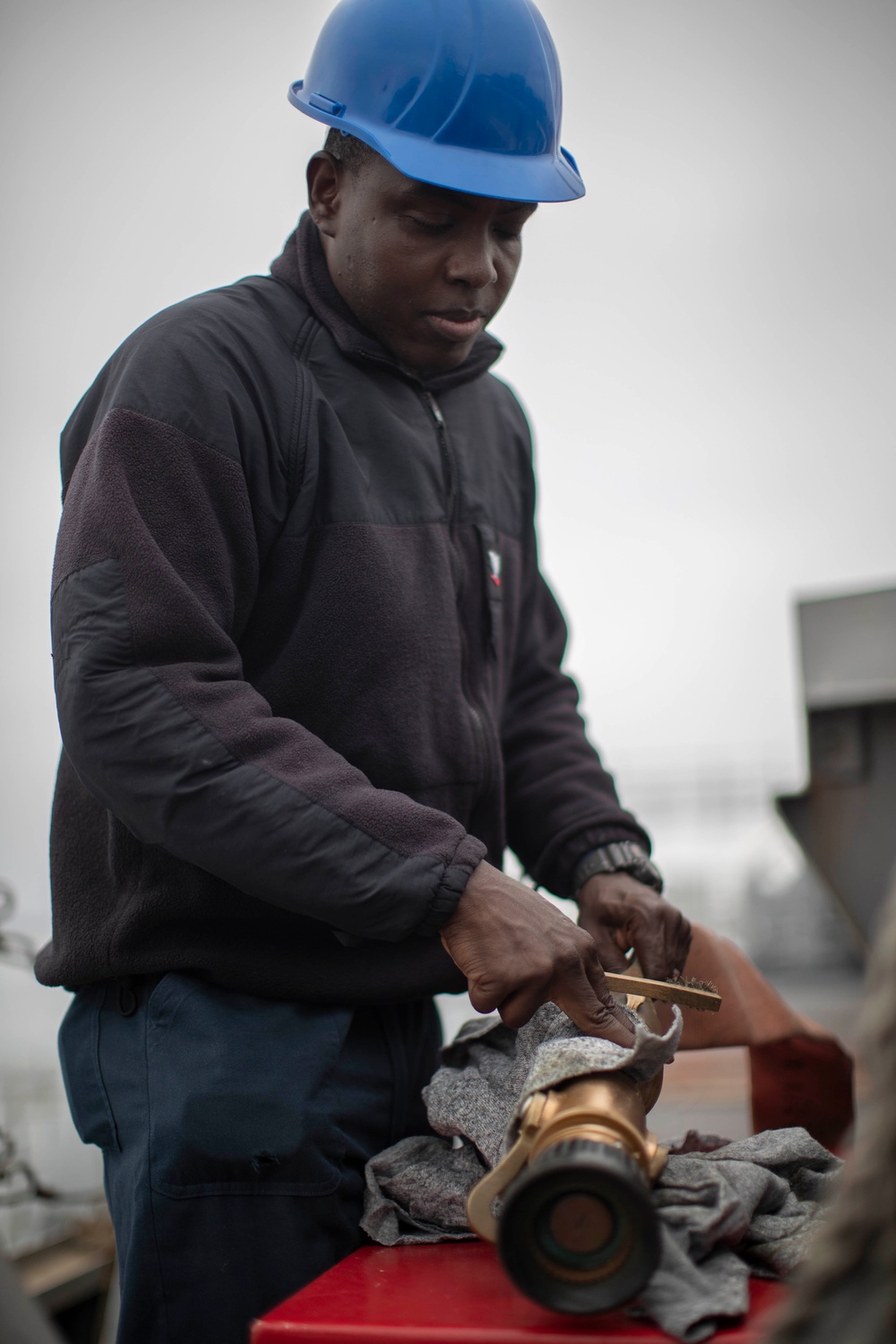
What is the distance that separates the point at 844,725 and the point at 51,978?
5.78 ft

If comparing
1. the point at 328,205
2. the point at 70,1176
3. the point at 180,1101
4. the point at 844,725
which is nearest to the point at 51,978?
the point at 180,1101

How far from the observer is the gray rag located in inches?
32.2

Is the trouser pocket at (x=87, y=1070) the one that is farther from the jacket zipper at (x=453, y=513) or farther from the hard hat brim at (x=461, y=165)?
the hard hat brim at (x=461, y=165)

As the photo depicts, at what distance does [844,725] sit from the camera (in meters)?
2.44

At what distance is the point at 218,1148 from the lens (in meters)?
1.08

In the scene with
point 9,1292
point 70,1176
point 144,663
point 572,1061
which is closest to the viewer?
point 9,1292

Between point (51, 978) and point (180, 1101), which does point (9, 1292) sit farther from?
point (51, 978)

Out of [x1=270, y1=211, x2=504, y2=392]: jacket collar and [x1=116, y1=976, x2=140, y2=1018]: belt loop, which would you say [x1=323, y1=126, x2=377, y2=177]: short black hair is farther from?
[x1=116, y1=976, x2=140, y2=1018]: belt loop

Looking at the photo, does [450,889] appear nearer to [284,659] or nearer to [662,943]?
[284,659]

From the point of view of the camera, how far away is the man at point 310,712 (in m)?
1.00

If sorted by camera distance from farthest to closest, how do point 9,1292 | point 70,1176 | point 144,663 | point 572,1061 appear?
point 70,1176 < point 144,663 < point 572,1061 < point 9,1292

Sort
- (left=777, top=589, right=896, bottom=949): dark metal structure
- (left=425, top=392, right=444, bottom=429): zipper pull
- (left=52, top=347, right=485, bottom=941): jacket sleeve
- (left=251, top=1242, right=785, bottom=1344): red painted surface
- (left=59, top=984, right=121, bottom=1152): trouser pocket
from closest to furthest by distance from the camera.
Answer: (left=251, top=1242, right=785, bottom=1344): red painted surface, (left=52, top=347, right=485, bottom=941): jacket sleeve, (left=59, top=984, right=121, bottom=1152): trouser pocket, (left=425, top=392, right=444, bottom=429): zipper pull, (left=777, top=589, right=896, bottom=949): dark metal structure

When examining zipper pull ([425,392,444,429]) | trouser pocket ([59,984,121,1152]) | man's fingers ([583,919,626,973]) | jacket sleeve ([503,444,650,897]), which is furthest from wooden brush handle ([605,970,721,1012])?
zipper pull ([425,392,444,429])

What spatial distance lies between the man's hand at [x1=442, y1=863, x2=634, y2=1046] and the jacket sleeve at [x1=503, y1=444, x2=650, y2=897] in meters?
0.44
